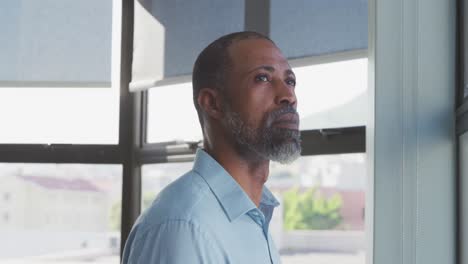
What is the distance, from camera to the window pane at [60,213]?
296 cm

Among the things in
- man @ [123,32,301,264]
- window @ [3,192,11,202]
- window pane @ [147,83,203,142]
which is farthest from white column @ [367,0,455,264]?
window @ [3,192,11,202]

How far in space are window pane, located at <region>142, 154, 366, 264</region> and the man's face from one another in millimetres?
1278

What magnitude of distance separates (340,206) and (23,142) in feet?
4.25

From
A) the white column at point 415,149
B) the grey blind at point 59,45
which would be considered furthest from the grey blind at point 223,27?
the white column at point 415,149

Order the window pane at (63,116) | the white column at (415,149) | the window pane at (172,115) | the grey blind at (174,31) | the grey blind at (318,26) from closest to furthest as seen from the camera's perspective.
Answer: the white column at (415,149) < the grey blind at (318,26) < the grey blind at (174,31) < the window pane at (172,115) < the window pane at (63,116)

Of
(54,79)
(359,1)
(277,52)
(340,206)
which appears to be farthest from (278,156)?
(54,79)

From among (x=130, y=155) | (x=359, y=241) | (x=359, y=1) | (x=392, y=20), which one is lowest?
(x=359, y=241)

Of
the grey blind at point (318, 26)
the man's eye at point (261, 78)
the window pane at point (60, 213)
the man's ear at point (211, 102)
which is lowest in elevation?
the window pane at point (60, 213)

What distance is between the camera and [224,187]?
1.17m

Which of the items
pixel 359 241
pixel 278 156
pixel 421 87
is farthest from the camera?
pixel 359 241

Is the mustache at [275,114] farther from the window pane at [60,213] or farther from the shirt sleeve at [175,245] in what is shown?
the window pane at [60,213]

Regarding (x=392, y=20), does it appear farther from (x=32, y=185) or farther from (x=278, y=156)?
(x=32, y=185)

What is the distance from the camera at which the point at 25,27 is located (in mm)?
2959

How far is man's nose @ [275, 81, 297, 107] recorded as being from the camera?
124 cm
